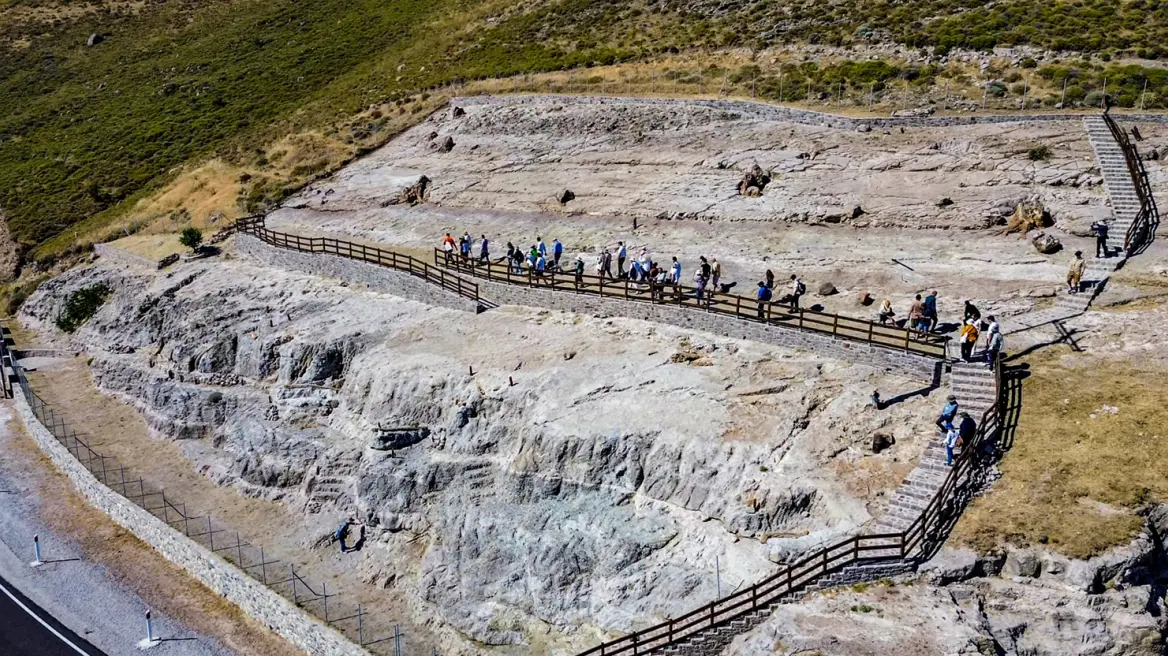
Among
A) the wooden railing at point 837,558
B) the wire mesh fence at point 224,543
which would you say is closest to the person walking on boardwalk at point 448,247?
the wire mesh fence at point 224,543

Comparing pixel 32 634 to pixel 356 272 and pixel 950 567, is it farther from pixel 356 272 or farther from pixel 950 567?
pixel 950 567

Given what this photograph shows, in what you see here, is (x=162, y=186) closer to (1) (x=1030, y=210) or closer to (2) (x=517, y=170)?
(2) (x=517, y=170)

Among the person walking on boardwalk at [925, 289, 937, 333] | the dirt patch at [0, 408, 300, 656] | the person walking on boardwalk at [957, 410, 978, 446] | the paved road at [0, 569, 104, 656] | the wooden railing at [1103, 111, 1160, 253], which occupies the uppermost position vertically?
the wooden railing at [1103, 111, 1160, 253]

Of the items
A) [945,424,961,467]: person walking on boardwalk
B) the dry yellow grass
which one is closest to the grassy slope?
the dry yellow grass

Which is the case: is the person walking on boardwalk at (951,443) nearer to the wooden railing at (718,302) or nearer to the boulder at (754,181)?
the wooden railing at (718,302)

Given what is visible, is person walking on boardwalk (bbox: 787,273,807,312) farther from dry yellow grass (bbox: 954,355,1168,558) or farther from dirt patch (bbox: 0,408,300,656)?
dirt patch (bbox: 0,408,300,656)
